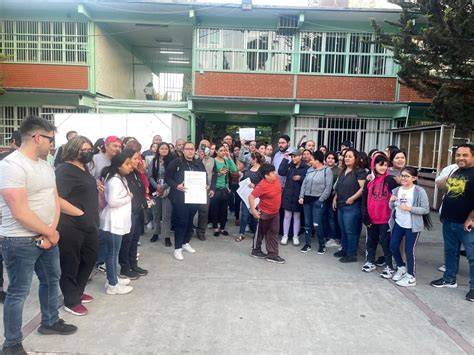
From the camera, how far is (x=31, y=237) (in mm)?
2904

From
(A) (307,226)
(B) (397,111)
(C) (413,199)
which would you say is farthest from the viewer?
(B) (397,111)

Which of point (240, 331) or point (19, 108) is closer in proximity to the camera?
point (240, 331)

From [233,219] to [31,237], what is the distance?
6078 mm

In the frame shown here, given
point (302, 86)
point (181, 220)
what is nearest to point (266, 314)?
point (181, 220)

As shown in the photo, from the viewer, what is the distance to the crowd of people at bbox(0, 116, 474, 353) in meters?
2.92

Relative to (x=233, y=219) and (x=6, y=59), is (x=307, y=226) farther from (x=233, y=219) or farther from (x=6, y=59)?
(x=6, y=59)

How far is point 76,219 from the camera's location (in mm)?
3584

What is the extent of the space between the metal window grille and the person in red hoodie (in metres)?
9.07

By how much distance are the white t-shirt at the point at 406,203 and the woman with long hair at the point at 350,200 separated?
68cm

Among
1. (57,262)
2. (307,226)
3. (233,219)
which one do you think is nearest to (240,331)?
(57,262)

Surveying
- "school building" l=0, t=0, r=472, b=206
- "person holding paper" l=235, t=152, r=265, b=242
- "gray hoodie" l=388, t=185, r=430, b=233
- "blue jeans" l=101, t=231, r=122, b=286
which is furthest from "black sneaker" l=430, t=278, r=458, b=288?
→ "school building" l=0, t=0, r=472, b=206

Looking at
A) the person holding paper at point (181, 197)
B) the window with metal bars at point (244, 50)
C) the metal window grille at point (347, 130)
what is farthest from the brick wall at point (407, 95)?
the person holding paper at point (181, 197)

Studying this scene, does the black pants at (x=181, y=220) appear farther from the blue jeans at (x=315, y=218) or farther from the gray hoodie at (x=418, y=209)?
the gray hoodie at (x=418, y=209)

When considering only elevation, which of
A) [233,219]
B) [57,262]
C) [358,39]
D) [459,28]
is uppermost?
[358,39]
